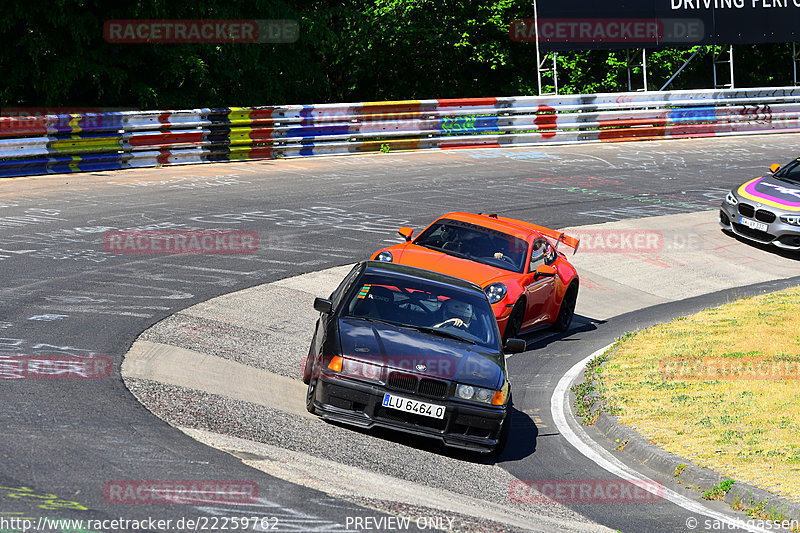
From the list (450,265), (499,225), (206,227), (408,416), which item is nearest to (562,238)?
(499,225)

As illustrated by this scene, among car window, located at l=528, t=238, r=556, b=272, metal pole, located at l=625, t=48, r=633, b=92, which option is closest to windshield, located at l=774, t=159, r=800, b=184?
car window, located at l=528, t=238, r=556, b=272

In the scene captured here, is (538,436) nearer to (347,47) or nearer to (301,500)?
(301,500)

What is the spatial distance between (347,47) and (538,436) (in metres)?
27.6

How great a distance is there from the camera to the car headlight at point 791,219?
18.5 m

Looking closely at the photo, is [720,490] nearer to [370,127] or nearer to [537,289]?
[537,289]

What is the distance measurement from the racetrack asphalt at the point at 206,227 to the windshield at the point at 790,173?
6.17 ft

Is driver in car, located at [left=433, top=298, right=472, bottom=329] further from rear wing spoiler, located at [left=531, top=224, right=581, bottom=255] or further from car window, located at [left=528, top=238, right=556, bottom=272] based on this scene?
rear wing spoiler, located at [left=531, top=224, right=581, bottom=255]

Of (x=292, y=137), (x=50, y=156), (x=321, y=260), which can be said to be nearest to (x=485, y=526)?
(x=321, y=260)

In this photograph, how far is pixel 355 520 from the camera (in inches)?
243

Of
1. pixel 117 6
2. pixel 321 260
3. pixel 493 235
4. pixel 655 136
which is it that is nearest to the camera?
pixel 493 235

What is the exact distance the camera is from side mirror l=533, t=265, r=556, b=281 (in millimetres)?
12781

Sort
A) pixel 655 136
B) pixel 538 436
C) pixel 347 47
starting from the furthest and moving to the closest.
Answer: pixel 347 47, pixel 655 136, pixel 538 436

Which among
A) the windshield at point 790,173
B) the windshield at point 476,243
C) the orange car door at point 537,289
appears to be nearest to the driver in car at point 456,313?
the orange car door at point 537,289

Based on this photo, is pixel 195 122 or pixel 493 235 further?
pixel 195 122
